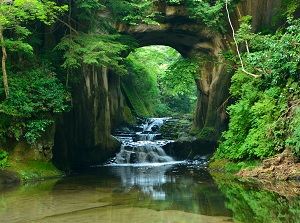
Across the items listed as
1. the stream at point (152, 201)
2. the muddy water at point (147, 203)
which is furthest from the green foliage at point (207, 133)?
the muddy water at point (147, 203)

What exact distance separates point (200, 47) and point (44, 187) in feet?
44.1

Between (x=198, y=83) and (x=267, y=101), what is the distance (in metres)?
9.07

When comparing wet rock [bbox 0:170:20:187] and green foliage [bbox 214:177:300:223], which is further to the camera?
wet rock [bbox 0:170:20:187]

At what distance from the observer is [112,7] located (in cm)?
1794

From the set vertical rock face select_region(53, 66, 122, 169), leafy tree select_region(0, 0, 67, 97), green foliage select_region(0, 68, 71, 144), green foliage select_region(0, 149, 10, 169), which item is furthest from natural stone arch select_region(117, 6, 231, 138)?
green foliage select_region(0, 149, 10, 169)

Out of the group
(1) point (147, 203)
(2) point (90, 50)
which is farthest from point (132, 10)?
(1) point (147, 203)

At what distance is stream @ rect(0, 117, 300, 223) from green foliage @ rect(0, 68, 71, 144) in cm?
211

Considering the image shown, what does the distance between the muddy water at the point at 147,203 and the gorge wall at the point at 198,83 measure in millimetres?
6667

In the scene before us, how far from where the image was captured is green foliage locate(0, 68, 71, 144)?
1326 centimetres

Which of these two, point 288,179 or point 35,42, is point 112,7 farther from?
point 288,179

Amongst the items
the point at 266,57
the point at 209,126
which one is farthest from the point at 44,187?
the point at 209,126

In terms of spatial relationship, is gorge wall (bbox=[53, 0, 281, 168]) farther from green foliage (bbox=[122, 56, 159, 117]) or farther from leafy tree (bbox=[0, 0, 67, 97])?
green foliage (bbox=[122, 56, 159, 117])

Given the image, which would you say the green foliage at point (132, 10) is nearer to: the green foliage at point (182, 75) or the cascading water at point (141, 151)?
the green foliage at point (182, 75)

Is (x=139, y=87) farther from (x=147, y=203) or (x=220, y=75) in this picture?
(x=147, y=203)
